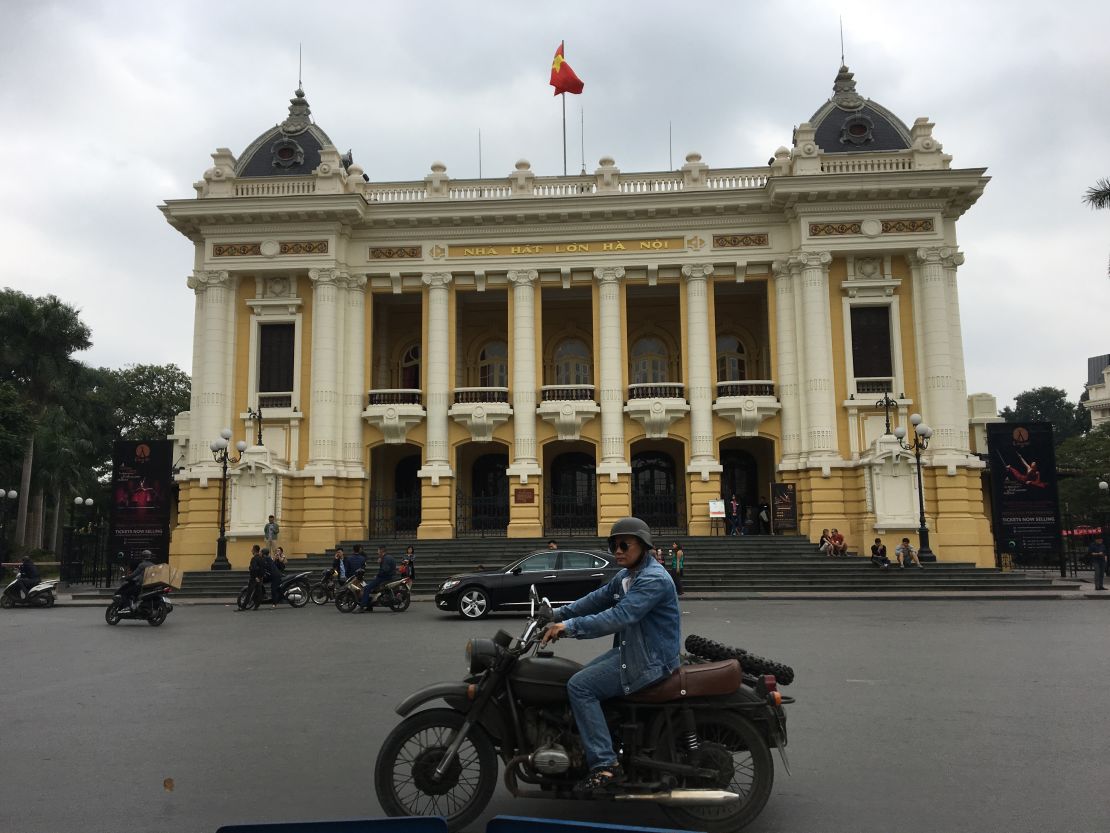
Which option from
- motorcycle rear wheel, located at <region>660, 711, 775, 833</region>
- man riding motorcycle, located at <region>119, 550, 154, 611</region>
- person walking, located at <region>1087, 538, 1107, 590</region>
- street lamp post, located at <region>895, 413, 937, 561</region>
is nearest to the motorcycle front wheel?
motorcycle rear wheel, located at <region>660, 711, 775, 833</region>

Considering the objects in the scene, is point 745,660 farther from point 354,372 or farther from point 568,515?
point 354,372

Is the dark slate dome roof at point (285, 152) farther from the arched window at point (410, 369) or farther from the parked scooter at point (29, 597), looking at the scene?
the parked scooter at point (29, 597)

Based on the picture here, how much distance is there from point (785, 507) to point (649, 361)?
9.18 metres

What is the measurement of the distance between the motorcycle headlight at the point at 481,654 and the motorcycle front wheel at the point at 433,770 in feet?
1.01

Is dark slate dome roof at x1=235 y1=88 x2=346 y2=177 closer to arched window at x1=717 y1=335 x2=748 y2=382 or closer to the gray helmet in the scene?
arched window at x1=717 y1=335 x2=748 y2=382

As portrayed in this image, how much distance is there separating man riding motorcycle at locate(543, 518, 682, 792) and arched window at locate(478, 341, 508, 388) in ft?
102

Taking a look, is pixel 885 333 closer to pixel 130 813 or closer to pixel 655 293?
pixel 655 293

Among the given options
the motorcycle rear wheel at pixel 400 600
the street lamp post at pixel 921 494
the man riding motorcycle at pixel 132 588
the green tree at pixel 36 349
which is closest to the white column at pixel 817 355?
the street lamp post at pixel 921 494

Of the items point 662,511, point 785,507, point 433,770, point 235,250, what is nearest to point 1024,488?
point 785,507

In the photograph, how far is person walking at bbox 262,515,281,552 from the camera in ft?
87.4

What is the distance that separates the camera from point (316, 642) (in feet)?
42.9

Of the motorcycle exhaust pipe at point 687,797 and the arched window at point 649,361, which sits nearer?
the motorcycle exhaust pipe at point 687,797

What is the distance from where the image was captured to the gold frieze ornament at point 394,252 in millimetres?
31625

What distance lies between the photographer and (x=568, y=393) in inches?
1259
